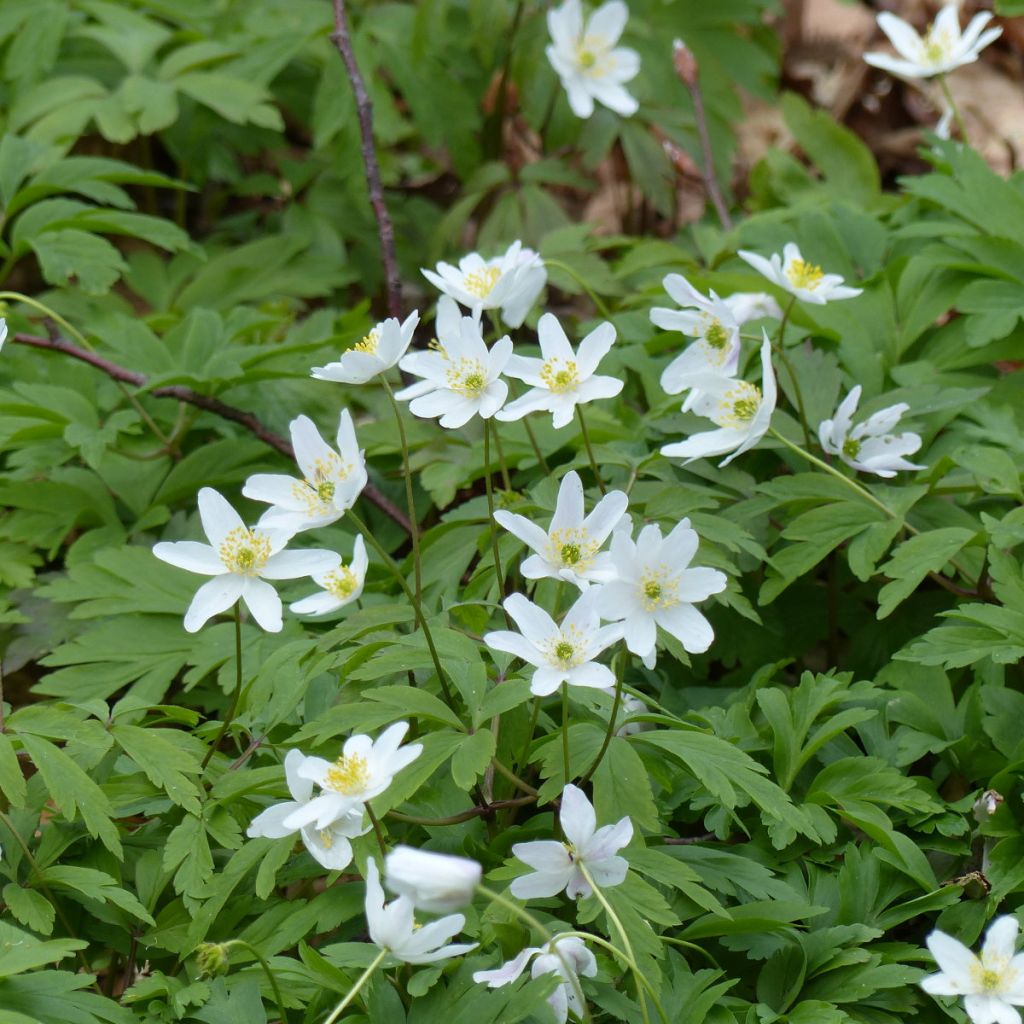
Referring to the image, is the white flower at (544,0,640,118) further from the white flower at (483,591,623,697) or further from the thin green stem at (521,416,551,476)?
the white flower at (483,591,623,697)

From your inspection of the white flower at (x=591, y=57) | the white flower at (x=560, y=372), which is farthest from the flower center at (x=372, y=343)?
the white flower at (x=591, y=57)

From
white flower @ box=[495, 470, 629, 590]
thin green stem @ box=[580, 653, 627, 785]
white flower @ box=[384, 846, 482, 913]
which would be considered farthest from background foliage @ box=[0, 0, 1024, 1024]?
white flower @ box=[384, 846, 482, 913]

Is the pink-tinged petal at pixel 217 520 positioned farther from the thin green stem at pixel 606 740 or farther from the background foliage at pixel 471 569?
the thin green stem at pixel 606 740

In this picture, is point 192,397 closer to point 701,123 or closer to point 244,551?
point 244,551

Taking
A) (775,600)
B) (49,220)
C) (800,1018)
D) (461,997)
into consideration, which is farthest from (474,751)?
(49,220)

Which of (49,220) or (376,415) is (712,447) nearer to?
(376,415)

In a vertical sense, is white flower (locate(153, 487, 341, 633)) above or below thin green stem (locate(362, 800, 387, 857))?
above

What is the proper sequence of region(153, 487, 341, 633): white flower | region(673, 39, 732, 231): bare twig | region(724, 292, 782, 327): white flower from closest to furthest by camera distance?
1. region(153, 487, 341, 633): white flower
2. region(724, 292, 782, 327): white flower
3. region(673, 39, 732, 231): bare twig

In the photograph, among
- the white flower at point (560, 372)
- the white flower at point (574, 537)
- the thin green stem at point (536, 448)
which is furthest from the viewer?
the thin green stem at point (536, 448)
